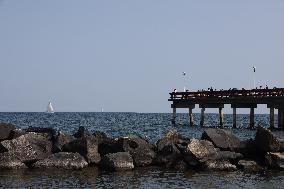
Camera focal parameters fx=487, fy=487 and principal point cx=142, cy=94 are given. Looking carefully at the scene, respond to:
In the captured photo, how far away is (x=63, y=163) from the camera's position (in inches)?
856

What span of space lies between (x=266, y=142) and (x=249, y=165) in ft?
4.58

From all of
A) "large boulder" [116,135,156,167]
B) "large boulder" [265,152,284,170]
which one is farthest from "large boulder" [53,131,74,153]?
"large boulder" [265,152,284,170]

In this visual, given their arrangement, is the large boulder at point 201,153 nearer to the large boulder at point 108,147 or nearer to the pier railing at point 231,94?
the large boulder at point 108,147

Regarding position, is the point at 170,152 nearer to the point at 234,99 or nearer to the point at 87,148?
the point at 87,148

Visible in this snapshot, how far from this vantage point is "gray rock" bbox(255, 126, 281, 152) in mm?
22641

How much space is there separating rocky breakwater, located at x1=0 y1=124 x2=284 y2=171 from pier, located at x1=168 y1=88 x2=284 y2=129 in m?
21.2

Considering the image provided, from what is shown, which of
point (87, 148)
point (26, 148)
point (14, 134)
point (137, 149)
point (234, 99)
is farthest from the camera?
point (234, 99)

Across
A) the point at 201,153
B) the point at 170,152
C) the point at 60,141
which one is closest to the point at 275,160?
the point at 201,153

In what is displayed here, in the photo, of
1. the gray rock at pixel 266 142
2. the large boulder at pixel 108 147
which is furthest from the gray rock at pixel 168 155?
the gray rock at pixel 266 142

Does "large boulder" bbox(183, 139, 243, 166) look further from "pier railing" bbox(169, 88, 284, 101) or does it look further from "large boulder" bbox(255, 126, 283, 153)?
"pier railing" bbox(169, 88, 284, 101)

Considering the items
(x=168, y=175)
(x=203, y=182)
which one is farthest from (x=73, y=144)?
(x=203, y=182)

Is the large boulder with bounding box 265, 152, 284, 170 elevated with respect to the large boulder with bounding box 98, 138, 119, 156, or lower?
lower

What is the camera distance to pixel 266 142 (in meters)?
22.9

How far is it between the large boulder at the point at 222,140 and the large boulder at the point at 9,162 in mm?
9043
